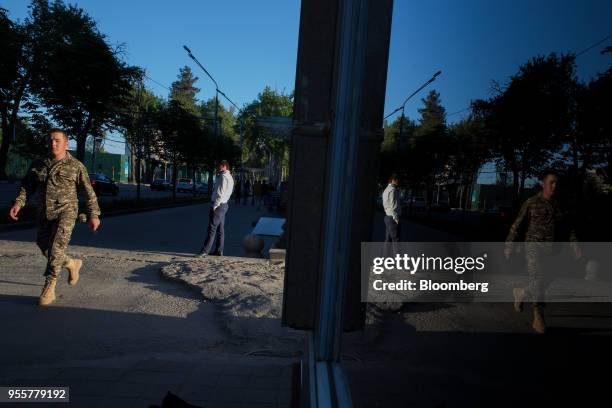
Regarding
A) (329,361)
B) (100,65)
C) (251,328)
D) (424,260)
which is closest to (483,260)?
(424,260)

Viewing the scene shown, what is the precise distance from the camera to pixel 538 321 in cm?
111

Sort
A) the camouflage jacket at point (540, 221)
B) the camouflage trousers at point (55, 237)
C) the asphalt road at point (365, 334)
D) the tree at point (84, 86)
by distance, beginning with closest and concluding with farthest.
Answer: the asphalt road at point (365, 334), the camouflage jacket at point (540, 221), the camouflage trousers at point (55, 237), the tree at point (84, 86)

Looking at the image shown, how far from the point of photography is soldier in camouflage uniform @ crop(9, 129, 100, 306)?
4953 mm

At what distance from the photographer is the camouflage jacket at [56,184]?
16.3 ft

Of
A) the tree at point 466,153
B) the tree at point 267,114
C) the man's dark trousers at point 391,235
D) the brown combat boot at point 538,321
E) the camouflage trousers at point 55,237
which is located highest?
the tree at point 267,114

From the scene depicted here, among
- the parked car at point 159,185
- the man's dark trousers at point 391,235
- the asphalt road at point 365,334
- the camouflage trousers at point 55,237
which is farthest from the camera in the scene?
the parked car at point 159,185

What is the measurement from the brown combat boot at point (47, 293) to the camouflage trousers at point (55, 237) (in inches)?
3.1

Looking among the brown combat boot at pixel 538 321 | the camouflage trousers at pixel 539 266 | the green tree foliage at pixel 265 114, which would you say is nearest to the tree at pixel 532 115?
the camouflage trousers at pixel 539 266

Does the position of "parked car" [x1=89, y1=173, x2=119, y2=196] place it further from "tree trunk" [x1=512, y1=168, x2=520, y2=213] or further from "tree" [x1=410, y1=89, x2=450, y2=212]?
"tree trunk" [x1=512, y1=168, x2=520, y2=213]

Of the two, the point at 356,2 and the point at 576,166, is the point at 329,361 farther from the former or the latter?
the point at 356,2

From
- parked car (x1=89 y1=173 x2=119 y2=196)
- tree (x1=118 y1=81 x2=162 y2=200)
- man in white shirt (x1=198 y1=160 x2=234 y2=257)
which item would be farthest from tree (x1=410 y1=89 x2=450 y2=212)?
parked car (x1=89 y1=173 x2=119 y2=196)

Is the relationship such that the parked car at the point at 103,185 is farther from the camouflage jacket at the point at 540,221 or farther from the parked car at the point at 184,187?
the camouflage jacket at the point at 540,221

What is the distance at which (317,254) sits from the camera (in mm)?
1708

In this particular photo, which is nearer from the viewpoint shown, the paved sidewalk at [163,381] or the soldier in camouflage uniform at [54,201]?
the paved sidewalk at [163,381]
